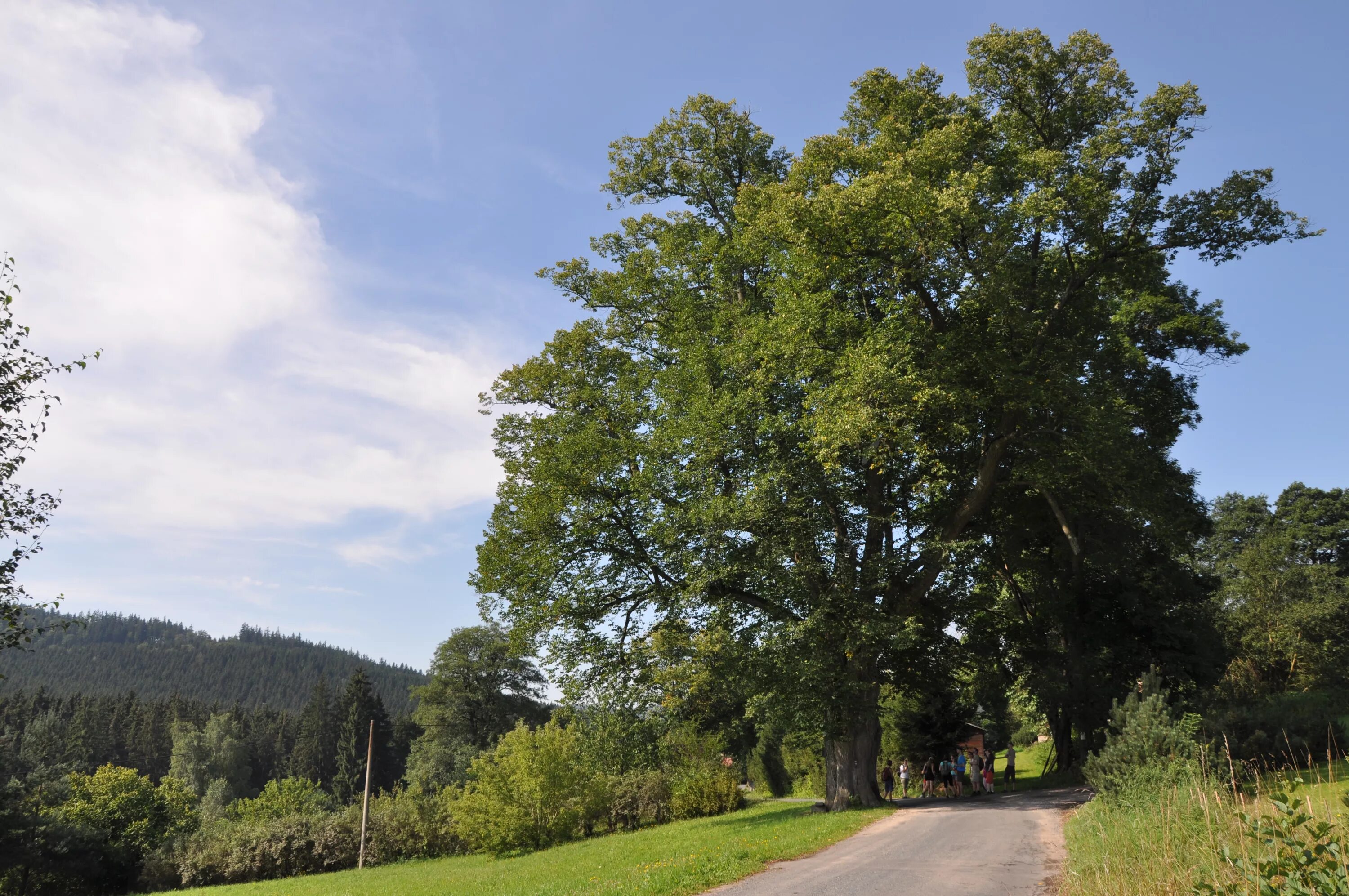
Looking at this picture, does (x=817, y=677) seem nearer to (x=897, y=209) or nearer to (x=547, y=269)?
(x=897, y=209)

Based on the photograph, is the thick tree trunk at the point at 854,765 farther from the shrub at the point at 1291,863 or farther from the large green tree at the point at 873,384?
the shrub at the point at 1291,863

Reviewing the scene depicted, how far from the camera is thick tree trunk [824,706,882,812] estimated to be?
21.6 metres

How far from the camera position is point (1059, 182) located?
18.6m

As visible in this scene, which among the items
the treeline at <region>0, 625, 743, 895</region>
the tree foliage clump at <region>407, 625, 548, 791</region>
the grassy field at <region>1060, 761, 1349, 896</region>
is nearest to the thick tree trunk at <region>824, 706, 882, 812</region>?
the treeline at <region>0, 625, 743, 895</region>

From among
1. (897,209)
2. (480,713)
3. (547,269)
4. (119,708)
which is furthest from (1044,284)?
(119,708)

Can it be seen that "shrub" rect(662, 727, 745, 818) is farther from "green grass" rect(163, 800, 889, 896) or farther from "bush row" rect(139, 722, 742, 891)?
"green grass" rect(163, 800, 889, 896)

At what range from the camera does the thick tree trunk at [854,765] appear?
850 inches

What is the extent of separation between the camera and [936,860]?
1232 centimetres

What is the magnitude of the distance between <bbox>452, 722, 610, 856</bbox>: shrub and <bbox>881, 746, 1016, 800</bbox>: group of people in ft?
35.9

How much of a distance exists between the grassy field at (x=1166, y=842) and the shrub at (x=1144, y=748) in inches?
33.3

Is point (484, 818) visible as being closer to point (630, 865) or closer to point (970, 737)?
point (630, 865)

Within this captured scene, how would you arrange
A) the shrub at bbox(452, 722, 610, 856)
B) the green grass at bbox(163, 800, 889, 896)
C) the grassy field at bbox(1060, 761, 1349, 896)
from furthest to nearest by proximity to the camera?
the shrub at bbox(452, 722, 610, 856) < the green grass at bbox(163, 800, 889, 896) < the grassy field at bbox(1060, 761, 1349, 896)

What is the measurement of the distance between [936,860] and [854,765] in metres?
9.98

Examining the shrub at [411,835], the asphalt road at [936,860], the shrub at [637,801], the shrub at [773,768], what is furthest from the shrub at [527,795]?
the shrub at [773,768]
